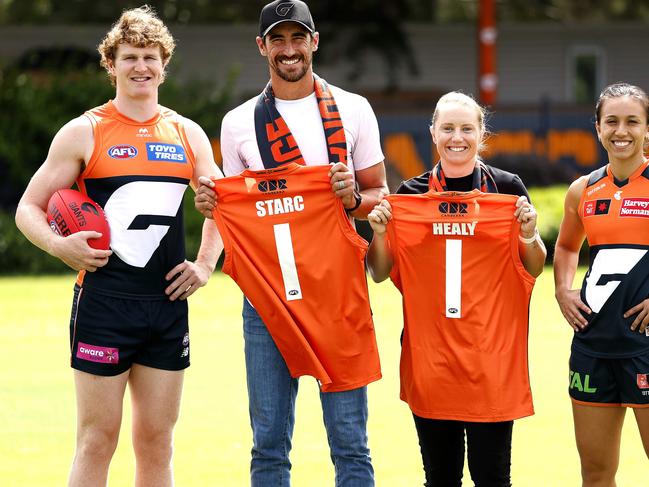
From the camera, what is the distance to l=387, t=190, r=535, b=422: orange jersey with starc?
509 centimetres

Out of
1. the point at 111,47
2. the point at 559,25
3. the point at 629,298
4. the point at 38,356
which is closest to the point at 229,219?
the point at 111,47

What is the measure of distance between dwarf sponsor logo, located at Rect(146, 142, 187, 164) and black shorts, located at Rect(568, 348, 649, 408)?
6.81ft

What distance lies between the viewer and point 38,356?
11227mm

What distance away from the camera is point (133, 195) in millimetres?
5223

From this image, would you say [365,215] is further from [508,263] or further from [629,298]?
[629,298]

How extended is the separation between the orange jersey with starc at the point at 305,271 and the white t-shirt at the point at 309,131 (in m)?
0.13

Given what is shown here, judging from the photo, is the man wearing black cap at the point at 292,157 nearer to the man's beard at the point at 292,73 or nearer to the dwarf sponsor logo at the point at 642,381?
the man's beard at the point at 292,73

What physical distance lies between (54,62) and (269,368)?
2002 cm

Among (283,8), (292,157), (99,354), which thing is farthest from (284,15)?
(99,354)

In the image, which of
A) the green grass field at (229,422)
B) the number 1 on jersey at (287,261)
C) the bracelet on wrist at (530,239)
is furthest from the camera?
the green grass field at (229,422)

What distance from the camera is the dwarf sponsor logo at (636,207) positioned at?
5.14m

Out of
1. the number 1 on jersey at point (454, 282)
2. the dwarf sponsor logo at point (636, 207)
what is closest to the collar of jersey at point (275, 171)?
the number 1 on jersey at point (454, 282)

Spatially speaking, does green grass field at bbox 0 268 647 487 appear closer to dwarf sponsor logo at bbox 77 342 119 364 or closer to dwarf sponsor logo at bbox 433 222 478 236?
dwarf sponsor logo at bbox 77 342 119 364

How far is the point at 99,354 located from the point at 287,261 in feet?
3.14
